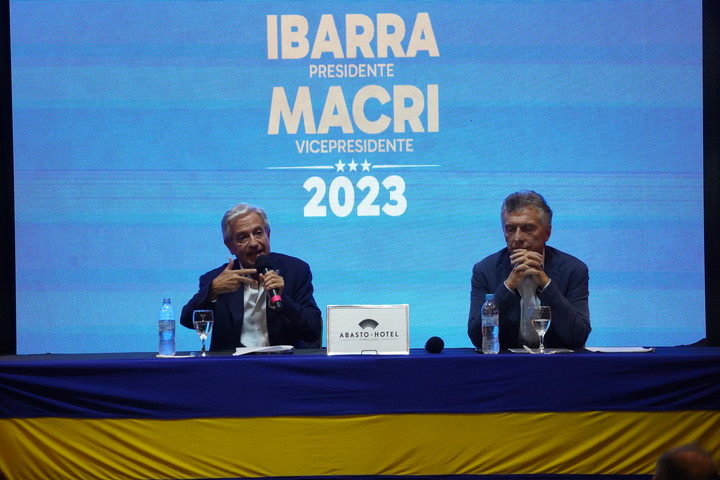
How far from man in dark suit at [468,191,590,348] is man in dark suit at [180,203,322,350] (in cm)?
79

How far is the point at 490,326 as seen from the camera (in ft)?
11.0

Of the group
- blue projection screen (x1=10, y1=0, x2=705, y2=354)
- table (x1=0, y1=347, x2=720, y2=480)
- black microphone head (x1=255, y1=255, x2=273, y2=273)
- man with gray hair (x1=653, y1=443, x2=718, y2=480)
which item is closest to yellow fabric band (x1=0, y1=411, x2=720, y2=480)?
table (x1=0, y1=347, x2=720, y2=480)

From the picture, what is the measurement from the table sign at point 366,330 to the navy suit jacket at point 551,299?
46cm

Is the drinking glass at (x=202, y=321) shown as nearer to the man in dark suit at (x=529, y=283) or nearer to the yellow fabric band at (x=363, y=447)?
the yellow fabric band at (x=363, y=447)

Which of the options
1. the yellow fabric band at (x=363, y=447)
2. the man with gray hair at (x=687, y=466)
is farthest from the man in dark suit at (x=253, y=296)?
the man with gray hair at (x=687, y=466)

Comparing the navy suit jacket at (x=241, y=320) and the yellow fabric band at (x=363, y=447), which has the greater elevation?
the navy suit jacket at (x=241, y=320)

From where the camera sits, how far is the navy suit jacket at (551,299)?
11.5 feet

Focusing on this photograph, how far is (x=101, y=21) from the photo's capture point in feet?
14.9

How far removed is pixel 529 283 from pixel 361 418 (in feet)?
3.41

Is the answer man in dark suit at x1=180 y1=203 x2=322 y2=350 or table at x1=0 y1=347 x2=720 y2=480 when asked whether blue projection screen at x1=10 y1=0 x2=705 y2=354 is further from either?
table at x1=0 y1=347 x2=720 y2=480

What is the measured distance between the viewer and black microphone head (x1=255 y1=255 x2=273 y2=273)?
3738 mm

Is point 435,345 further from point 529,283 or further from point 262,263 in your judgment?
point 262,263

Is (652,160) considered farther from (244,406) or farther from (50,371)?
(50,371)

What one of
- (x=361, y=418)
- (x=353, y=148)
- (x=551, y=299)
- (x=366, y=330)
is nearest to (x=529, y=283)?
(x=551, y=299)
